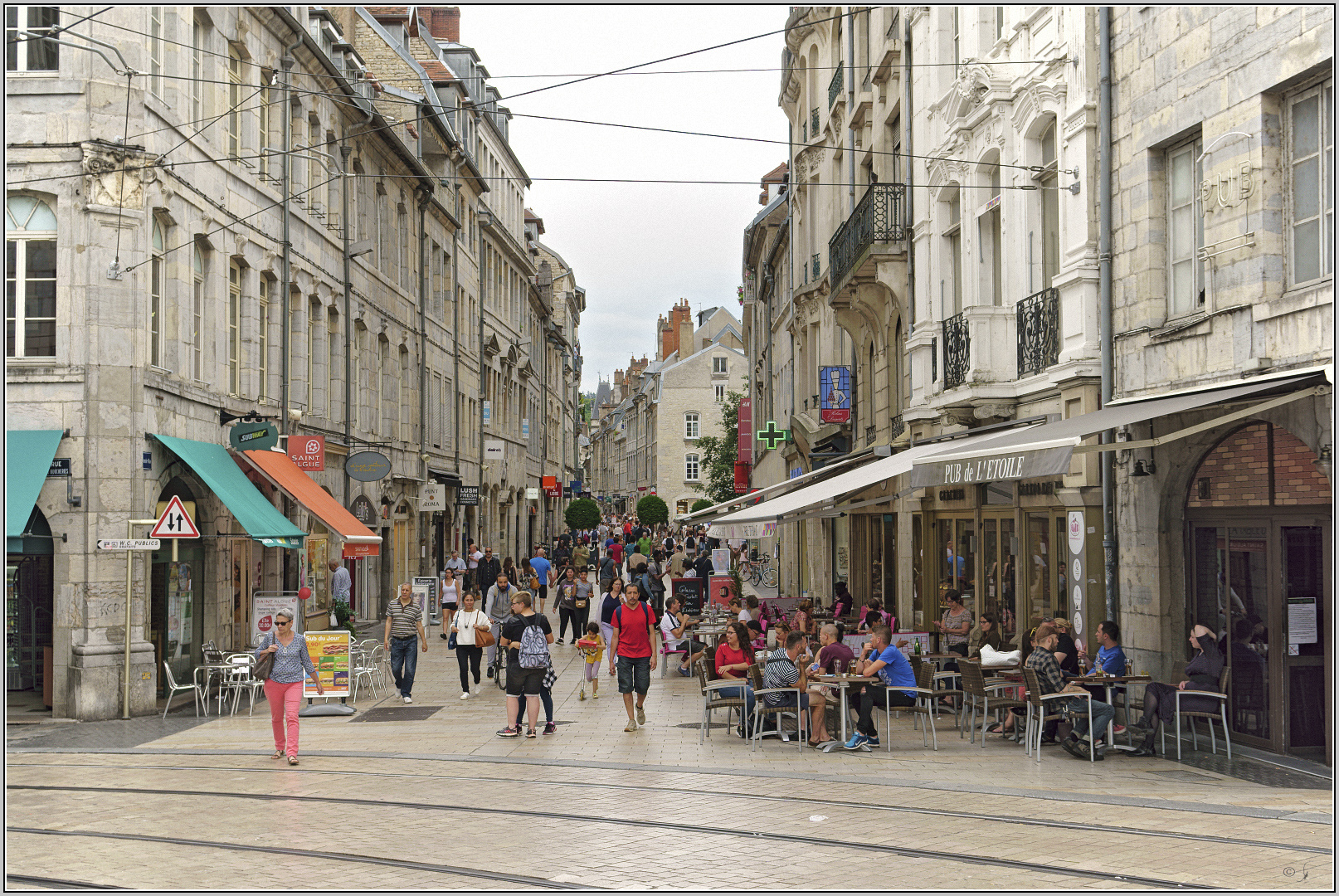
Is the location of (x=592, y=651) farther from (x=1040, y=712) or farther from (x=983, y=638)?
(x=1040, y=712)

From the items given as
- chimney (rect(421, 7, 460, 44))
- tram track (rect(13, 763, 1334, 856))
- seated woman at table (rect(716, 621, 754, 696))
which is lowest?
tram track (rect(13, 763, 1334, 856))

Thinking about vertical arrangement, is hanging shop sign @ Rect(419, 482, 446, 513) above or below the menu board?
above

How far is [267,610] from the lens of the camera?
18625 millimetres

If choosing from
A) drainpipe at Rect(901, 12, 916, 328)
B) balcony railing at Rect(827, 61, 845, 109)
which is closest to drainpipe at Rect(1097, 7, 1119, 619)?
drainpipe at Rect(901, 12, 916, 328)

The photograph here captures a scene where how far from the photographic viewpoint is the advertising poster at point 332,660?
668 inches

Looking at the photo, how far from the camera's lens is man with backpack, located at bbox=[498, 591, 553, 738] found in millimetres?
14258

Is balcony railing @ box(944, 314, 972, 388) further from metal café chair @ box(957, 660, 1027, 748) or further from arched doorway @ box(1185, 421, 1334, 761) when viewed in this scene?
metal café chair @ box(957, 660, 1027, 748)

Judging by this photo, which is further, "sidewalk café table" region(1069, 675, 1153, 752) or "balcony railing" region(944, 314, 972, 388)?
"balcony railing" region(944, 314, 972, 388)

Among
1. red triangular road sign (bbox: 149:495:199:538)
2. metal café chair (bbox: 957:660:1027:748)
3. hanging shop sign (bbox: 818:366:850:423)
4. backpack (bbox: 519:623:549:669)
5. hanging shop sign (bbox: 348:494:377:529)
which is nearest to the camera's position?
metal café chair (bbox: 957:660:1027:748)

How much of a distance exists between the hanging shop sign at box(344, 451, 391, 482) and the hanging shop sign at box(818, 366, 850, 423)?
924cm

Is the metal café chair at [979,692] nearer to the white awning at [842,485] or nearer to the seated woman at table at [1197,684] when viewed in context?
the seated woman at table at [1197,684]

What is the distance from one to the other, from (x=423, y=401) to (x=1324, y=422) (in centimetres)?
2751

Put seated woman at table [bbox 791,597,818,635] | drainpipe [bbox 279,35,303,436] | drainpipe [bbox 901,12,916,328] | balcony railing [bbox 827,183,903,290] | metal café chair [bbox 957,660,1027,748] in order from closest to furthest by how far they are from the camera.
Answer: metal café chair [bbox 957,660,1027,748]
seated woman at table [bbox 791,597,818,635]
drainpipe [bbox 901,12,916,328]
balcony railing [bbox 827,183,903,290]
drainpipe [bbox 279,35,303,436]

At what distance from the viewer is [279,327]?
23.0 metres
